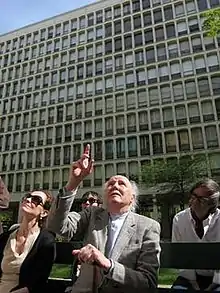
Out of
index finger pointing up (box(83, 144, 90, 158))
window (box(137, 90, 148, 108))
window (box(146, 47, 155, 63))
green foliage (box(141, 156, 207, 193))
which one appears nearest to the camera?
index finger pointing up (box(83, 144, 90, 158))

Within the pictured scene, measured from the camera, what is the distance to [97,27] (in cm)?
4588

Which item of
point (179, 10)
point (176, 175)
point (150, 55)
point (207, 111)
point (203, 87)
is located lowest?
point (176, 175)

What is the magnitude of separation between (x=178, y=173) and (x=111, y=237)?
27.0 meters

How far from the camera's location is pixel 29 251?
8.03 ft

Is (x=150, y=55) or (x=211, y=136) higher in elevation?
(x=150, y=55)

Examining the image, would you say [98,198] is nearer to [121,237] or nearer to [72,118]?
[121,237]

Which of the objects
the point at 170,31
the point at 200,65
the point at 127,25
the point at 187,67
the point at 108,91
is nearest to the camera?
the point at 200,65

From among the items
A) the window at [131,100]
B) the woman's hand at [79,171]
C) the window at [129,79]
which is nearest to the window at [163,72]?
the window at [129,79]

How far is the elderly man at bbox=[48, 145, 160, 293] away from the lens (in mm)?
1772

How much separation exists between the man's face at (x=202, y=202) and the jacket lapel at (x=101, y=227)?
97 centimetres

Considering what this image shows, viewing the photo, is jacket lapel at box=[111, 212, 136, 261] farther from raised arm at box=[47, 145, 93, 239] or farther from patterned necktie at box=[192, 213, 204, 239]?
patterned necktie at box=[192, 213, 204, 239]

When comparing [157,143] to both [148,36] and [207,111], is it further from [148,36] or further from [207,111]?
[148,36]

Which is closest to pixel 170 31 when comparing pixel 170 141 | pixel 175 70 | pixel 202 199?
pixel 175 70

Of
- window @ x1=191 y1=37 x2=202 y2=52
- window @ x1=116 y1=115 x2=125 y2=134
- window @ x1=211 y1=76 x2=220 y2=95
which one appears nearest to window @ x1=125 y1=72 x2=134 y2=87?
window @ x1=116 y1=115 x2=125 y2=134
